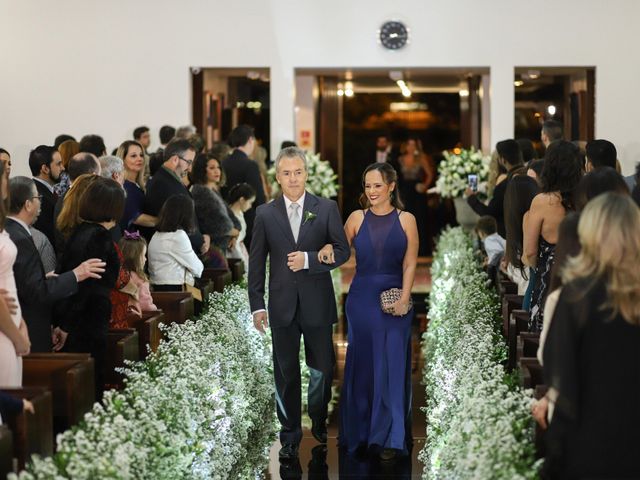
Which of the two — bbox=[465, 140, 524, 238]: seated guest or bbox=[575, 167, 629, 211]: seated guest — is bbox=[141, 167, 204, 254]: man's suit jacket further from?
bbox=[575, 167, 629, 211]: seated guest

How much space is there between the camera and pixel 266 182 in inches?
511

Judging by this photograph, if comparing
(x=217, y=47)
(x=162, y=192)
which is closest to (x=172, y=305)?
(x=162, y=192)

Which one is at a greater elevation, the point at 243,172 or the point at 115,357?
the point at 243,172

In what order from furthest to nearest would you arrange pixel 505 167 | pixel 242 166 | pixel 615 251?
1. pixel 242 166
2. pixel 505 167
3. pixel 615 251

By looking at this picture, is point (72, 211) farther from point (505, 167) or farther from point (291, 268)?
point (505, 167)

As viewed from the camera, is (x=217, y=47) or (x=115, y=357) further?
(x=217, y=47)

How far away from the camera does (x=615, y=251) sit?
3.78 meters

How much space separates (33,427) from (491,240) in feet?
20.5

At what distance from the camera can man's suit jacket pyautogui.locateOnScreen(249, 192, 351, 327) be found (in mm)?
6883

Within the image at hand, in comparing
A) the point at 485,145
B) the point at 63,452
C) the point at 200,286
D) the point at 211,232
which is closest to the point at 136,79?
the point at 485,145

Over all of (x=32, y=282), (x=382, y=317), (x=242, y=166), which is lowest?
(x=382, y=317)

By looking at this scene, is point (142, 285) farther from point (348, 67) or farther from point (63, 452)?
point (348, 67)

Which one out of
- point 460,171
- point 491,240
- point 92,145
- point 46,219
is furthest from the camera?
point 460,171

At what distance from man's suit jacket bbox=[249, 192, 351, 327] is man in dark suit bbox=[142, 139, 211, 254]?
1720 millimetres
